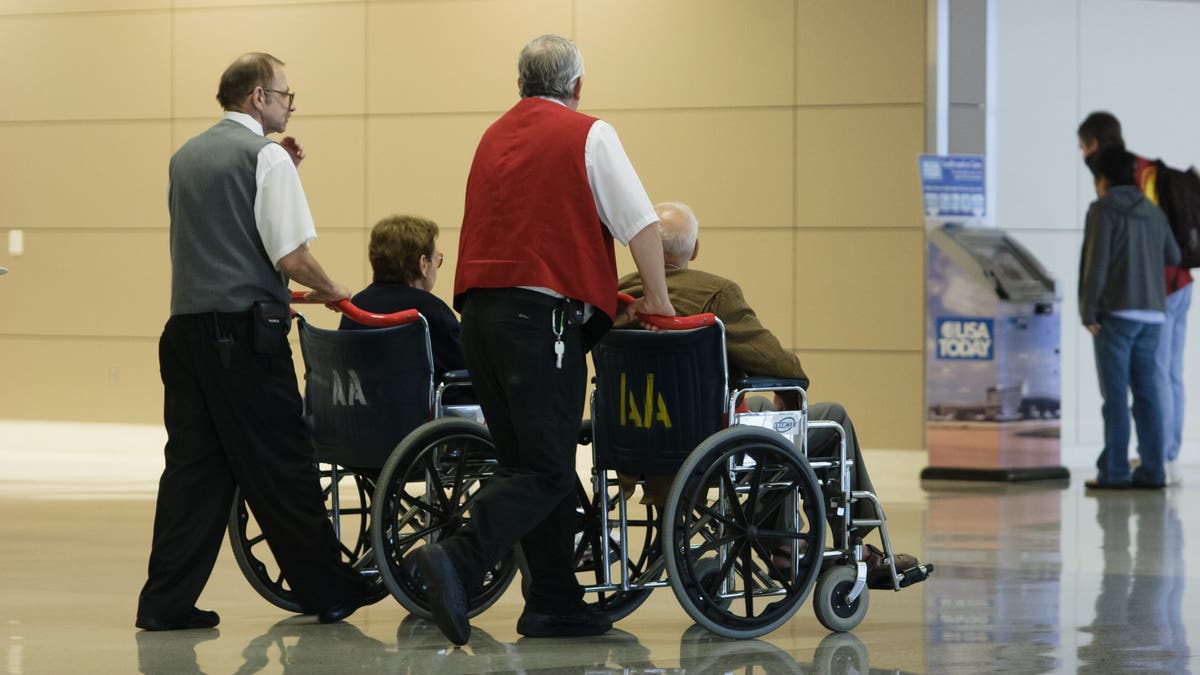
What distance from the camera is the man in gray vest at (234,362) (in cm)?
396

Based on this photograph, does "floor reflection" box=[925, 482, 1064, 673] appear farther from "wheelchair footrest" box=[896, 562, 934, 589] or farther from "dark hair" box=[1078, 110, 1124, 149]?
"dark hair" box=[1078, 110, 1124, 149]

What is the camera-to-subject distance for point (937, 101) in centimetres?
894

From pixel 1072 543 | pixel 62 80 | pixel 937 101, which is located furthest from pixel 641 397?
pixel 62 80

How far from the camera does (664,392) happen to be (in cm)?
386

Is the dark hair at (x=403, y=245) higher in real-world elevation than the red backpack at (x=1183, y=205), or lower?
lower

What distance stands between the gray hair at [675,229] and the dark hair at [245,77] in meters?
1.01

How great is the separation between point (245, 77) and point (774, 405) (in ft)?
5.07

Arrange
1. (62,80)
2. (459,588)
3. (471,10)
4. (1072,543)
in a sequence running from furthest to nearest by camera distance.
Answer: (62,80), (471,10), (1072,543), (459,588)

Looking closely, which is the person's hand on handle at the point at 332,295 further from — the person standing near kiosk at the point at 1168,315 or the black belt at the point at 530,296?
the person standing near kiosk at the point at 1168,315

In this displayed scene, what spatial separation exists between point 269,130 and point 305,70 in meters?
5.90

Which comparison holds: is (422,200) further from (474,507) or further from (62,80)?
(474,507)

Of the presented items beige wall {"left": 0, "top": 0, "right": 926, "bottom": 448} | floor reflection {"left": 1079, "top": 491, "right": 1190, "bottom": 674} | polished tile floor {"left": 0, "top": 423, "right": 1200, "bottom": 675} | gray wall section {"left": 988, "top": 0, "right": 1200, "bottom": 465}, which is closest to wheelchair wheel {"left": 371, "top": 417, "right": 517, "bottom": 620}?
polished tile floor {"left": 0, "top": 423, "right": 1200, "bottom": 675}

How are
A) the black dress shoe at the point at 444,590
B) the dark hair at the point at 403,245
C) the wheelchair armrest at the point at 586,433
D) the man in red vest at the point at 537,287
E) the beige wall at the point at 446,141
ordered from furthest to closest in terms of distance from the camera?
the beige wall at the point at 446,141
the dark hair at the point at 403,245
the wheelchair armrest at the point at 586,433
the man in red vest at the point at 537,287
the black dress shoe at the point at 444,590

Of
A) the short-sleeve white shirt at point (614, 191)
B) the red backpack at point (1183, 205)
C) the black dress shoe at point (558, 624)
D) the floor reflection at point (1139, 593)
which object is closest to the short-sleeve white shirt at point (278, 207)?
the short-sleeve white shirt at point (614, 191)
